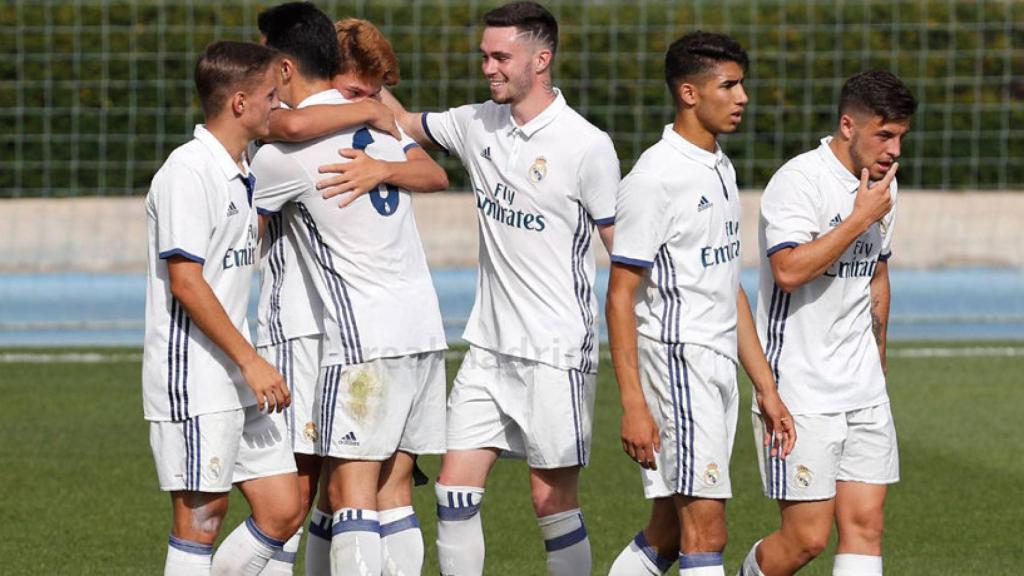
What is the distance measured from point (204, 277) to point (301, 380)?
868 millimetres

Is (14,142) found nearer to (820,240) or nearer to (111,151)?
(111,151)

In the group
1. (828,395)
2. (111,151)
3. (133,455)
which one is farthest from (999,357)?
(111,151)

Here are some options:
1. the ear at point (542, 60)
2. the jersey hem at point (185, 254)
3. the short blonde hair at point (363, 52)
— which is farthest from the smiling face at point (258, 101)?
the ear at point (542, 60)

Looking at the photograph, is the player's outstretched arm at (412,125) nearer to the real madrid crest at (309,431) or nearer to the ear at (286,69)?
the ear at (286,69)

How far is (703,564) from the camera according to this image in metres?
6.11

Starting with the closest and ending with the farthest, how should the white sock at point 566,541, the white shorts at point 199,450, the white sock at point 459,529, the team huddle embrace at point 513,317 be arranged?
the white shorts at point 199,450, the team huddle embrace at point 513,317, the white sock at point 459,529, the white sock at point 566,541

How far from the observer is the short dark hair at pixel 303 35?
6.21 meters

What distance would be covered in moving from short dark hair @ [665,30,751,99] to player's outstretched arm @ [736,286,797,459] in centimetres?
74

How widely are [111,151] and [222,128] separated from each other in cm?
1300

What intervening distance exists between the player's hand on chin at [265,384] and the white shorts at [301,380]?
80cm

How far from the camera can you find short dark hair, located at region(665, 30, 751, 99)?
6.05 meters

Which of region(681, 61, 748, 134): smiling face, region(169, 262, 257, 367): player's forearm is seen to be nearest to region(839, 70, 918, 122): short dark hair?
region(681, 61, 748, 134): smiling face

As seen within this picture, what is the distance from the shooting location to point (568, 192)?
6.38m

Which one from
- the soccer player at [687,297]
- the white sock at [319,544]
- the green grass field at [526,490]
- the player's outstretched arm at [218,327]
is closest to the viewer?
the player's outstretched arm at [218,327]
